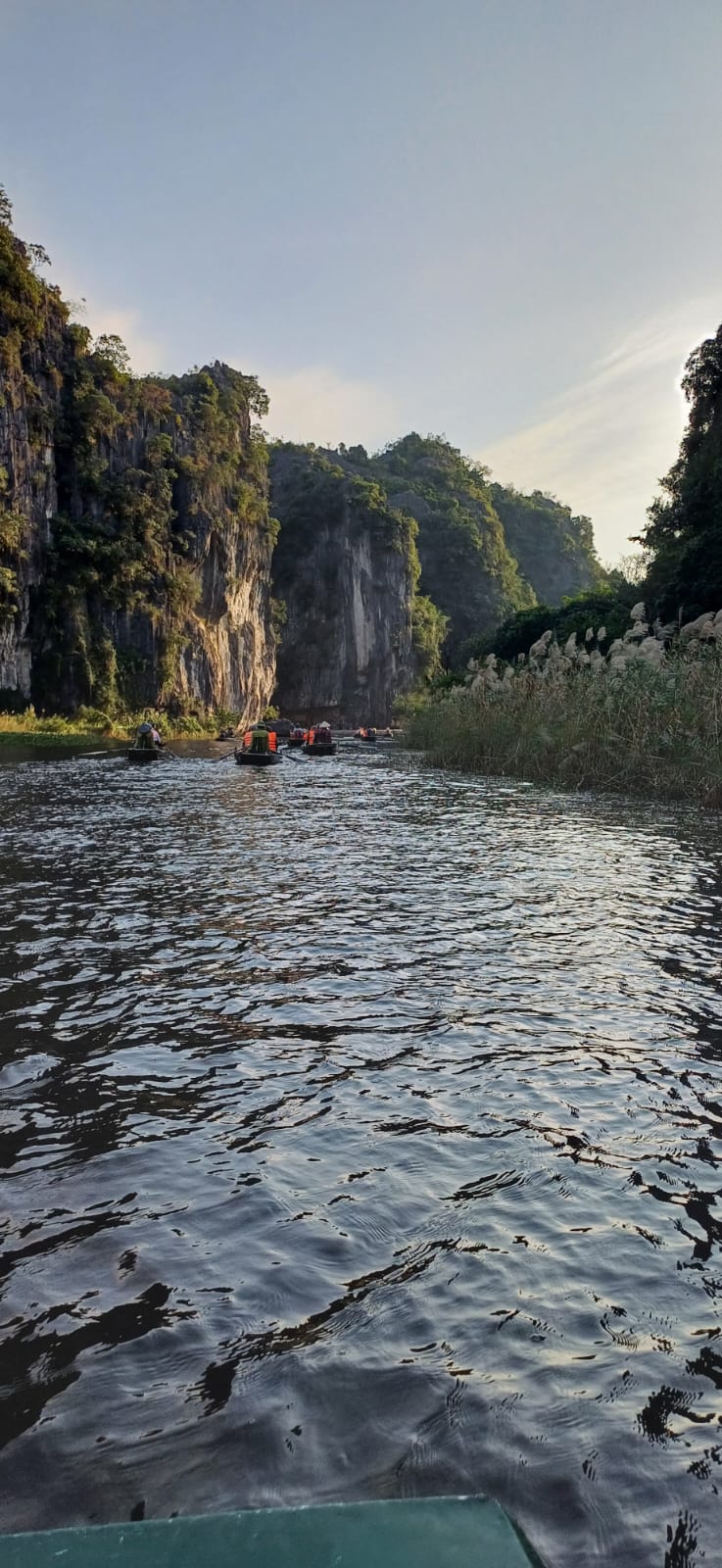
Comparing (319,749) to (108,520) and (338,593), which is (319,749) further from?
(338,593)

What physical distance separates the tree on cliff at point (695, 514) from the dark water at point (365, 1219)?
2085 centimetres

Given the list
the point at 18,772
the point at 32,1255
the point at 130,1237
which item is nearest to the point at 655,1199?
the point at 130,1237

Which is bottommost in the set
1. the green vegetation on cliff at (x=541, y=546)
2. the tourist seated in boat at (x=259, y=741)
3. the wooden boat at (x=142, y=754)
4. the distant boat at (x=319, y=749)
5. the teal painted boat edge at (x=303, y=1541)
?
the distant boat at (x=319, y=749)

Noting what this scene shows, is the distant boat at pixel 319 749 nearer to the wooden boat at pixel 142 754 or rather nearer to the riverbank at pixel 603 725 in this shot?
the wooden boat at pixel 142 754

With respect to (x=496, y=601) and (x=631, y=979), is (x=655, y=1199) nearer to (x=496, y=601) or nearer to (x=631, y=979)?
(x=631, y=979)

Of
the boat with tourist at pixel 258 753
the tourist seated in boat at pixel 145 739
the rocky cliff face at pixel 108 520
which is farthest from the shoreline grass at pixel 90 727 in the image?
the boat with tourist at pixel 258 753

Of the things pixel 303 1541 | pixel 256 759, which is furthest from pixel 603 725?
pixel 303 1541

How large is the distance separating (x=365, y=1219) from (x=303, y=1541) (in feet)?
5.77

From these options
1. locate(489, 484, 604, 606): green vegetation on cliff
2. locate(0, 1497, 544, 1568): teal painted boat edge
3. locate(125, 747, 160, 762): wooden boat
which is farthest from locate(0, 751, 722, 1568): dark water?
locate(489, 484, 604, 606): green vegetation on cliff

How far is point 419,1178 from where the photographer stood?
337cm

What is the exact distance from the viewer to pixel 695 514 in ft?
94.9

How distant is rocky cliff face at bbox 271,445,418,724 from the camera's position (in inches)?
3469

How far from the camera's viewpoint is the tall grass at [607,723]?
52.3ft

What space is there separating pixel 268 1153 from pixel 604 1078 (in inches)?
61.4
